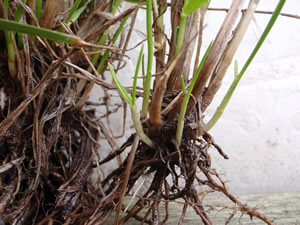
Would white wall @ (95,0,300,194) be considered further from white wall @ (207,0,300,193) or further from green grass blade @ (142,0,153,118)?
green grass blade @ (142,0,153,118)

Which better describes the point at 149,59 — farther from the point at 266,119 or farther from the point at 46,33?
the point at 266,119

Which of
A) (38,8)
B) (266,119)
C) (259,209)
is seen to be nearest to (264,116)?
(266,119)

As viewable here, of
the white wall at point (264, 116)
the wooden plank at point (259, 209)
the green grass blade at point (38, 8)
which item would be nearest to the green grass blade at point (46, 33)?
the green grass blade at point (38, 8)

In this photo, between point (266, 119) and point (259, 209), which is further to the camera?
point (266, 119)

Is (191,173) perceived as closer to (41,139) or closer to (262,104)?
(41,139)

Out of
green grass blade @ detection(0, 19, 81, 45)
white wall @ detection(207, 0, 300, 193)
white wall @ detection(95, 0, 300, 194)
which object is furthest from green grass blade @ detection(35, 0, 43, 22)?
white wall @ detection(207, 0, 300, 193)

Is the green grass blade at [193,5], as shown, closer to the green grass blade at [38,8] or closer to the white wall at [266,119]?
the green grass blade at [38,8]
